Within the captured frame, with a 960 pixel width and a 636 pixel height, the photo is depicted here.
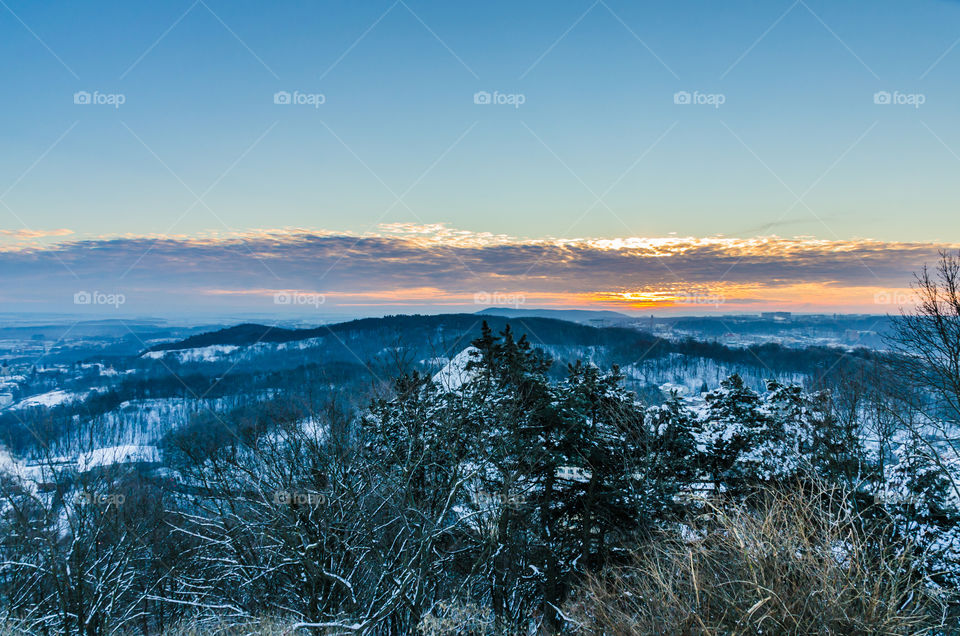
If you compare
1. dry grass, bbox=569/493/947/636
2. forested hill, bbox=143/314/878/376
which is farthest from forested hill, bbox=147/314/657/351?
dry grass, bbox=569/493/947/636

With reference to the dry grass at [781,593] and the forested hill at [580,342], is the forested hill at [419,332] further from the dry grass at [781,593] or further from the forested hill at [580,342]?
the dry grass at [781,593]

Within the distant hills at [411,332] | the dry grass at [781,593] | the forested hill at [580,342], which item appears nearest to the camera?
the dry grass at [781,593]

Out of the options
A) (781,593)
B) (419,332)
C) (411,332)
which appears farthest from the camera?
(419,332)

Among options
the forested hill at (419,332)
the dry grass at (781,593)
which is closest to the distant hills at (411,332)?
the forested hill at (419,332)

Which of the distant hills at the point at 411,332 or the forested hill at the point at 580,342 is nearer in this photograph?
the forested hill at the point at 580,342

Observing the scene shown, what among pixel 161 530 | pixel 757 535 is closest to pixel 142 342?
pixel 161 530

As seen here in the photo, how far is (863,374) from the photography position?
699 inches

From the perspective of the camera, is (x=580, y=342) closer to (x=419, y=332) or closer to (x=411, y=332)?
(x=419, y=332)

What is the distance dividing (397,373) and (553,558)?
8509 millimetres

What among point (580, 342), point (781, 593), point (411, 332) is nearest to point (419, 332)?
point (411, 332)

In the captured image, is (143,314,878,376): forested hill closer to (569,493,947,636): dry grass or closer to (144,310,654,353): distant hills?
(144,310,654,353): distant hills

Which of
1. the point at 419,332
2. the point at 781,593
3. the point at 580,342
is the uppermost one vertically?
the point at 419,332

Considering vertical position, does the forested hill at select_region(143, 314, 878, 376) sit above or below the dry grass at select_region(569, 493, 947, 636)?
below

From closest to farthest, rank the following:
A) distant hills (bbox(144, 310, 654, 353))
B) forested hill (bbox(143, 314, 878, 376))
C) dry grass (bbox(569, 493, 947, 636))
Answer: dry grass (bbox(569, 493, 947, 636)) < forested hill (bbox(143, 314, 878, 376)) < distant hills (bbox(144, 310, 654, 353))
